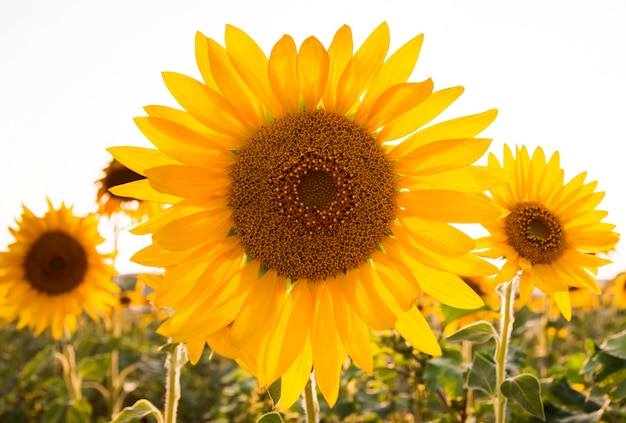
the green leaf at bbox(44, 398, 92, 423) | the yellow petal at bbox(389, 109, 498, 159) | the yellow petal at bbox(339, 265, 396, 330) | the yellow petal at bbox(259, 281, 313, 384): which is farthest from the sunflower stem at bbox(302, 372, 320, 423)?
the green leaf at bbox(44, 398, 92, 423)

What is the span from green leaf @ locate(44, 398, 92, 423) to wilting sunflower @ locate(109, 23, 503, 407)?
221 centimetres

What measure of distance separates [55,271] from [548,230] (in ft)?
13.6

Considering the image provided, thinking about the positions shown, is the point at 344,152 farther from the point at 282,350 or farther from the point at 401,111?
→ the point at 282,350

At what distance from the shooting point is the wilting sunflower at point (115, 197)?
5.11 metres

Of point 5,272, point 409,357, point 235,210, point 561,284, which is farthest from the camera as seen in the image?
point 5,272

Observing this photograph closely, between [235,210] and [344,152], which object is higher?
[344,152]

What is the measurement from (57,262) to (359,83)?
4075mm

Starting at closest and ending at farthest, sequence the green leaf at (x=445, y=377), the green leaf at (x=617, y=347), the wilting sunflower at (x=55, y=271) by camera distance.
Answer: the green leaf at (x=617, y=347) < the green leaf at (x=445, y=377) < the wilting sunflower at (x=55, y=271)

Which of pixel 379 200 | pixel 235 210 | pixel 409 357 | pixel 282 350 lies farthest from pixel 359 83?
pixel 409 357

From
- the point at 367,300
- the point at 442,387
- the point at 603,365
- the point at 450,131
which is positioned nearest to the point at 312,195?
the point at 367,300

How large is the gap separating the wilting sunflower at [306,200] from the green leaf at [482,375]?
24.0 inches

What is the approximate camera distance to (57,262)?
195 inches

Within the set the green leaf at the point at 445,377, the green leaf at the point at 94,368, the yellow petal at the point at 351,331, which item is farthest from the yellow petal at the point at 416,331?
the green leaf at the point at 94,368

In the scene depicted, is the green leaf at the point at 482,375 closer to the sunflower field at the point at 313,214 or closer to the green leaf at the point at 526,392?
the sunflower field at the point at 313,214
